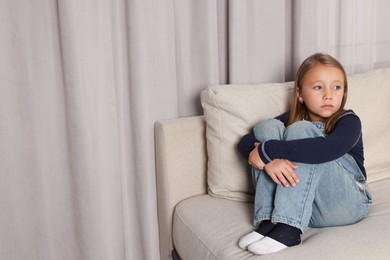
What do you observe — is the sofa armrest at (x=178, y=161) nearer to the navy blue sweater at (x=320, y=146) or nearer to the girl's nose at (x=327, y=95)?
the navy blue sweater at (x=320, y=146)

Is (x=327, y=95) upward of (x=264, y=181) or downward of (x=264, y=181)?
upward

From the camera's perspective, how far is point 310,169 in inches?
51.9

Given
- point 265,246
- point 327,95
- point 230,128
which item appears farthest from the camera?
point 230,128

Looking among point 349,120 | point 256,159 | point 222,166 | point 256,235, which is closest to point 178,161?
point 222,166

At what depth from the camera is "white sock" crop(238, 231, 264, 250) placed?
49.9 inches

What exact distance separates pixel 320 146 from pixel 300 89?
0.31 metres

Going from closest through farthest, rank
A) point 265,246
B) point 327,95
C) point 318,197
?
point 265,246 < point 318,197 < point 327,95

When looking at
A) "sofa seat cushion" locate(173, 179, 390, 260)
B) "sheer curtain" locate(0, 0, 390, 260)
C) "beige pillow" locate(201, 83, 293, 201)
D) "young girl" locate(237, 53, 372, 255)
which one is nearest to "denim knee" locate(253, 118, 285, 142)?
"young girl" locate(237, 53, 372, 255)

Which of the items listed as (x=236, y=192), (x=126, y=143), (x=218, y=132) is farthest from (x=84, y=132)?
(x=236, y=192)

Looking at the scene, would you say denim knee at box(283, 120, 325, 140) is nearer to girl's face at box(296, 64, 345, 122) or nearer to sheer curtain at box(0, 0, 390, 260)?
girl's face at box(296, 64, 345, 122)

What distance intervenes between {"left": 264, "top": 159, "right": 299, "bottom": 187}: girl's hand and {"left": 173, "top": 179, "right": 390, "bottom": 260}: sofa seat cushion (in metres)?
0.17

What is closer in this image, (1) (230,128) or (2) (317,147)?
(2) (317,147)

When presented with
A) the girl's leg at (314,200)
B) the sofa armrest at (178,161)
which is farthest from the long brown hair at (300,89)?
the sofa armrest at (178,161)

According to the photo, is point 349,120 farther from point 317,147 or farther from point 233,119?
point 233,119
